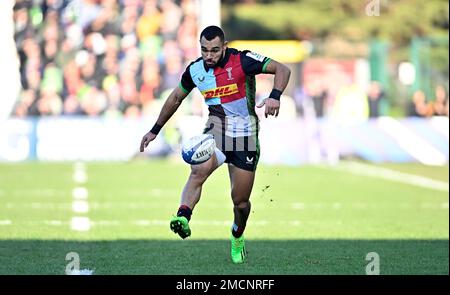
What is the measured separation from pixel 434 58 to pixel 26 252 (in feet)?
90.0

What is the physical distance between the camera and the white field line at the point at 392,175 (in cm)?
2158

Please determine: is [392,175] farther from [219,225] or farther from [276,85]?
[276,85]

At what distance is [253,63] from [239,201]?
130 cm

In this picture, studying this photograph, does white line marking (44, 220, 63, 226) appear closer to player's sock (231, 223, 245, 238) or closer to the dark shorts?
player's sock (231, 223, 245, 238)

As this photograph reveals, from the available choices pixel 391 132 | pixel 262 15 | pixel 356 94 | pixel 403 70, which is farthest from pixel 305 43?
pixel 391 132

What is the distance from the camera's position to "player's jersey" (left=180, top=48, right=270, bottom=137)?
1070cm

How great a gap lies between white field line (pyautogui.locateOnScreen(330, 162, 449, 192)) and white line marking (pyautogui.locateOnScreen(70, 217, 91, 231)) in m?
7.62

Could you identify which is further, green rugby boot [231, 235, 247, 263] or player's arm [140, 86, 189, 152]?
green rugby boot [231, 235, 247, 263]

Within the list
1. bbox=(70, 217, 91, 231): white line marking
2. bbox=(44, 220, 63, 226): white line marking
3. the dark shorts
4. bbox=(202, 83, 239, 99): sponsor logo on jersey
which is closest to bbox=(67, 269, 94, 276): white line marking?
the dark shorts

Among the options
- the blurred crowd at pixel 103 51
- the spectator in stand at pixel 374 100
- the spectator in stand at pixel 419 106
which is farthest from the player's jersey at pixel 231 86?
the spectator in stand at pixel 419 106

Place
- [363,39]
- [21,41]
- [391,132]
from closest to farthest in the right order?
[391,132]
[21,41]
[363,39]
